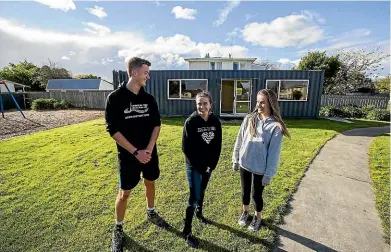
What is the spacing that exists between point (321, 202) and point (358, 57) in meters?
27.8

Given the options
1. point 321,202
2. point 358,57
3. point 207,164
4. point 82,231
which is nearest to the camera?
point 207,164

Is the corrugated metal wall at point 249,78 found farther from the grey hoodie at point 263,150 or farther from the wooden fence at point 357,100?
the grey hoodie at point 263,150

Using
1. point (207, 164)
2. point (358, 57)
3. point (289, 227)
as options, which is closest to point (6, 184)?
point (207, 164)

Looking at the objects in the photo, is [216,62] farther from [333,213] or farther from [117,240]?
[117,240]

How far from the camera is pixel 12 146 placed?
682 cm

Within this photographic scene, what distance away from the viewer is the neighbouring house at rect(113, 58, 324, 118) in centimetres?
1190

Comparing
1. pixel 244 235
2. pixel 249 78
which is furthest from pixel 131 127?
pixel 249 78

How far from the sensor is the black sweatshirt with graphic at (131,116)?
227cm

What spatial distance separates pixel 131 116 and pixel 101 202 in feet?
6.02

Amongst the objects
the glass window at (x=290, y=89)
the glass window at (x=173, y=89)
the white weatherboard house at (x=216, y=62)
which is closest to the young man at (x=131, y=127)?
the glass window at (x=173, y=89)

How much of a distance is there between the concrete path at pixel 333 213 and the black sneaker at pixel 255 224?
253 mm

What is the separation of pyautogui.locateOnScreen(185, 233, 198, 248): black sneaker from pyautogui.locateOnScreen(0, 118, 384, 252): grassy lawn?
0.24 feet

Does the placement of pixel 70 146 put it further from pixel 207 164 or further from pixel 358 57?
pixel 358 57

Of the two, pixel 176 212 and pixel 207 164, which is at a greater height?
pixel 207 164
